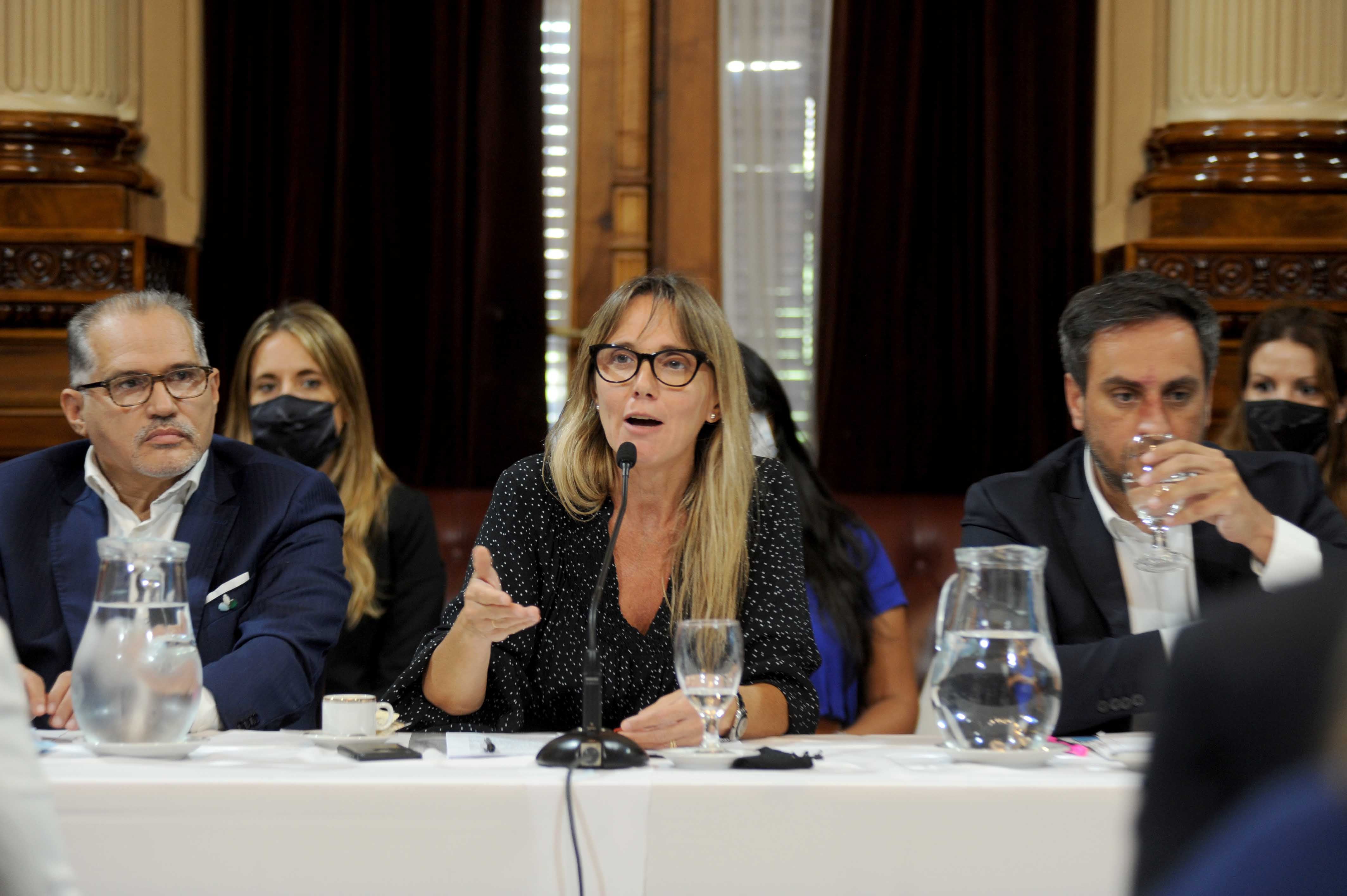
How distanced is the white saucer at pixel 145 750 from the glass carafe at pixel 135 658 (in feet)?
0.04

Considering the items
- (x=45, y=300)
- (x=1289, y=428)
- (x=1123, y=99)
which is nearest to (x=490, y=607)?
(x=1289, y=428)

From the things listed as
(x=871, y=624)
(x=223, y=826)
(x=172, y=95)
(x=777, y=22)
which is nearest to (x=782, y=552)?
(x=871, y=624)

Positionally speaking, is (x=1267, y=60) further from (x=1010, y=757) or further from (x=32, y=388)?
(x=32, y=388)

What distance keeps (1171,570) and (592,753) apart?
979mm

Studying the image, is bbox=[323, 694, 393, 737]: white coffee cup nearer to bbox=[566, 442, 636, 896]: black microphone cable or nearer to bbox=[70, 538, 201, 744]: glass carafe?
bbox=[70, 538, 201, 744]: glass carafe

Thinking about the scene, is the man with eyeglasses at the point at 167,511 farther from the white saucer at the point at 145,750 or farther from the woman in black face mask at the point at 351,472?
the woman in black face mask at the point at 351,472

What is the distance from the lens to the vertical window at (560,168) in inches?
164

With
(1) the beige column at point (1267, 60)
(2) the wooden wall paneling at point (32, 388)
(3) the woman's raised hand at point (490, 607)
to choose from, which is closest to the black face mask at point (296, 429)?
(2) the wooden wall paneling at point (32, 388)

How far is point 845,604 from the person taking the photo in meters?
2.89

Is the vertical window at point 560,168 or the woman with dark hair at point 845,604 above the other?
the vertical window at point 560,168

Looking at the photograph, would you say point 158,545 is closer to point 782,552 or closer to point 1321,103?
point 782,552

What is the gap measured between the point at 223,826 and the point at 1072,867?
2.69ft

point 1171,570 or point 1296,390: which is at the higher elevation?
point 1296,390

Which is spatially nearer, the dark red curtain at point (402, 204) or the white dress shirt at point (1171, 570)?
the white dress shirt at point (1171, 570)
